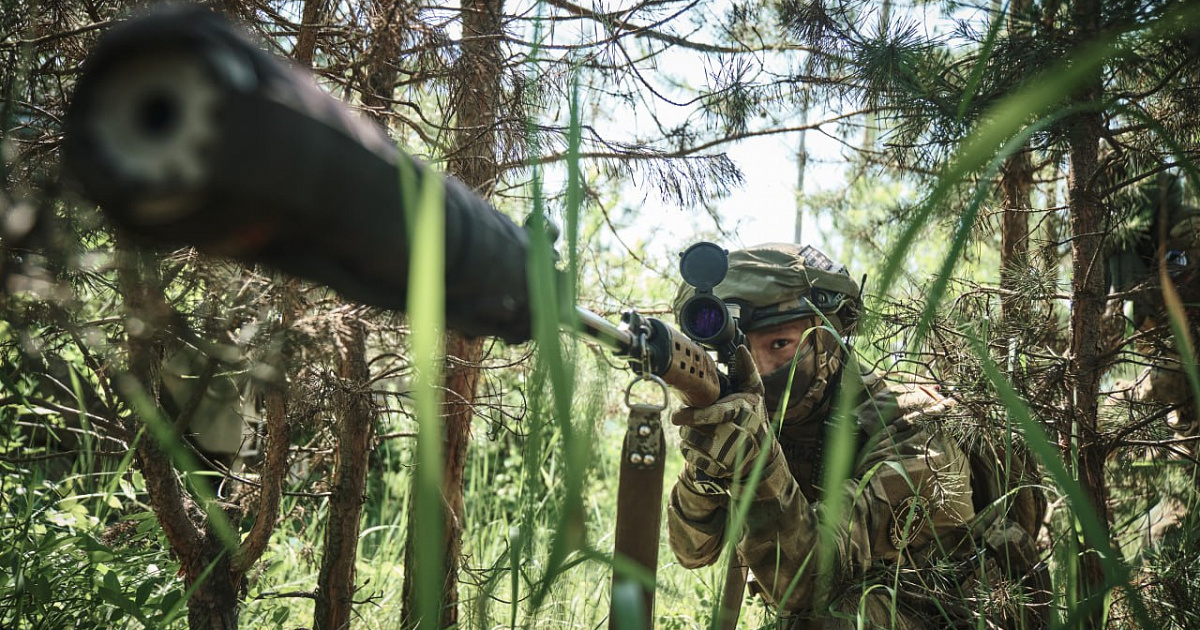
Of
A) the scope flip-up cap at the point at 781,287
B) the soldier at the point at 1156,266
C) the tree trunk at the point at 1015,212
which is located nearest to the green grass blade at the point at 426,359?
the tree trunk at the point at 1015,212

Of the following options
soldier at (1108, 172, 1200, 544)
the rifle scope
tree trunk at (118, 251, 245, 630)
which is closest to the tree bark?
tree trunk at (118, 251, 245, 630)

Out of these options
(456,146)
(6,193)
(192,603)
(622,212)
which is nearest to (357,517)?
(192,603)

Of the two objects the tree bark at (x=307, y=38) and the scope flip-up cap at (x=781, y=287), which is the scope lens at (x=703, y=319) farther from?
the tree bark at (x=307, y=38)

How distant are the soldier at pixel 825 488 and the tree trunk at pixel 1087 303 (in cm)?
24

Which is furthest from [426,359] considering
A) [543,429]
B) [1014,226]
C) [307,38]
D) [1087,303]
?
[1014,226]

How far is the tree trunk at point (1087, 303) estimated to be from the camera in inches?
73.0

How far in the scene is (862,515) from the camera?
2191mm

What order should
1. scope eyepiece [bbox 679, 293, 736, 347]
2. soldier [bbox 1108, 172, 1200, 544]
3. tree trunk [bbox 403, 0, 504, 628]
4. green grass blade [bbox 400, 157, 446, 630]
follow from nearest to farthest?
green grass blade [bbox 400, 157, 446, 630] → scope eyepiece [bbox 679, 293, 736, 347] → tree trunk [bbox 403, 0, 504, 628] → soldier [bbox 1108, 172, 1200, 544]

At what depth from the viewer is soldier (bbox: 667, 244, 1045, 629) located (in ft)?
6.15

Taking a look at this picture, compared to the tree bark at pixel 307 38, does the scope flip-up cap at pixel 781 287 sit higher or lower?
lower

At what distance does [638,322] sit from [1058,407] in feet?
3.55

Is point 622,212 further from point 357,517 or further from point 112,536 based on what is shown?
point 112,536

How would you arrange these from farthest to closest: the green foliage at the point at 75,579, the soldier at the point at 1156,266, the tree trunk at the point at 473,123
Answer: the soldier at the point at 1156,266 < the tree trunk at the point at 473,123 < the green foliage at the point at 75,579

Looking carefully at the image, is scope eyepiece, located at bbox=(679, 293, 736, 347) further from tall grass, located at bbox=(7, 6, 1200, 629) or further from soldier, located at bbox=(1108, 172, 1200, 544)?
soldier, located at bbox=(1108, 172, 1200, 544)
